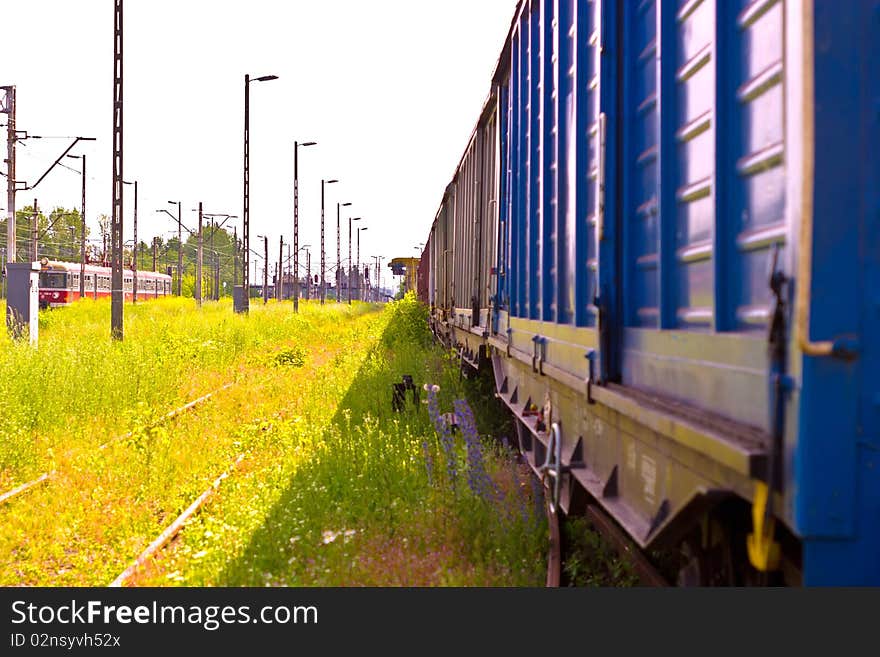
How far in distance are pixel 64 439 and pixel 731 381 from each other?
881cm

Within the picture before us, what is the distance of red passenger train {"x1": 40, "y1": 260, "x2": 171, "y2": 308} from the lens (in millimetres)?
40688

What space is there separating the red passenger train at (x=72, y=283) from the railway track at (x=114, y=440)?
26379 mm

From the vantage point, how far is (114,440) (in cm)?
955

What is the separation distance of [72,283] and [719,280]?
143 ft

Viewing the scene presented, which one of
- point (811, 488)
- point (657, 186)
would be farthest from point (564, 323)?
point (811, 488)

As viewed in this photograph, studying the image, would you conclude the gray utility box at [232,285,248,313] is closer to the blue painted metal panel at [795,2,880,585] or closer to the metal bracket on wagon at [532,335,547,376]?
the metal bracket on wagon at [532,335,547,376]

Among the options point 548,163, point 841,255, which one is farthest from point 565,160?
point 841,255

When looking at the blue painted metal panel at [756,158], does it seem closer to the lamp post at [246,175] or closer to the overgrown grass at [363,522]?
the overgrown grass at [363,522]

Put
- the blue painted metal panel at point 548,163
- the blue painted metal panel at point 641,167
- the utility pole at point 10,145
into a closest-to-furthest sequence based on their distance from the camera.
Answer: the blue painted metal panel at point 641,167 < the blue painted metal panel at point 548,163 < the utility pole at point 10,145

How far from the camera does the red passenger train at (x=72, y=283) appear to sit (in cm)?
4069

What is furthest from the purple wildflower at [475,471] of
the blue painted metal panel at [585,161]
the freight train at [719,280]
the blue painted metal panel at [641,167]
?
the blue painted metal panel at [641,167]

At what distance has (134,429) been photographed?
10078 mm

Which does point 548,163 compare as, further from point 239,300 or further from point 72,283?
point 72,283

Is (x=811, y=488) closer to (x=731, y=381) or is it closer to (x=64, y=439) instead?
(x=731, y=381)
